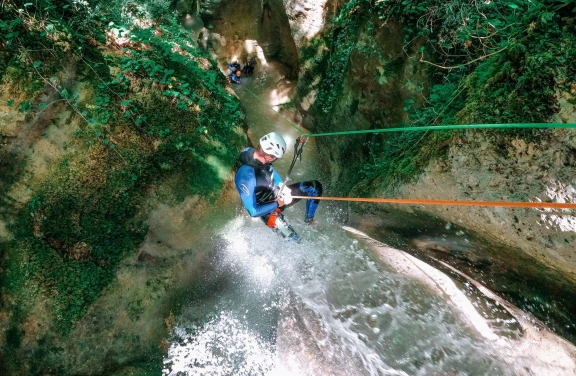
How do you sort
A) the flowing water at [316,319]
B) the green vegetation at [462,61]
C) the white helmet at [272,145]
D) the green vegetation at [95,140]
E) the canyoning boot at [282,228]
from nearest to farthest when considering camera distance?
the green vegetation at [462,61], the green vegetation at [95,140], the flowing water at [316,319], the white helmet at [272,145], the canyoning boot at [282,228]

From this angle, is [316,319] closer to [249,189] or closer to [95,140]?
[249,189]

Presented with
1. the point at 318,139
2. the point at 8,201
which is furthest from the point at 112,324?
the point at 318,139

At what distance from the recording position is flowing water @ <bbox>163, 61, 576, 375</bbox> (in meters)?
4.26

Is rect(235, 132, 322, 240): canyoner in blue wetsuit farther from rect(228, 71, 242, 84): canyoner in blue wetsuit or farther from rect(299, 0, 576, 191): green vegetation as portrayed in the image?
rect(228, 71, 242, 84): canyoner in blue wetsuit

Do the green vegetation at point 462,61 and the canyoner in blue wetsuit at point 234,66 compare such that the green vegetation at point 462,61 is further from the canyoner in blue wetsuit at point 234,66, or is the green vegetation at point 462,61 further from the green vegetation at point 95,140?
the canyoner in blue wetsuit at point 234,66

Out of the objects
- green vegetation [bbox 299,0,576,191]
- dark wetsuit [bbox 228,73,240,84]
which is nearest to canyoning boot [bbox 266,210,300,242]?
green vegetation [bbox 299,0,576,191]

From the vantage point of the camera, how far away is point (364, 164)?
603 centimetres

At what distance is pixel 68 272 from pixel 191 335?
197 centimetres

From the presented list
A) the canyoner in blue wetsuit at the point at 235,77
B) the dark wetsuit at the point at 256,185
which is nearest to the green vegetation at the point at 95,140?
the dark wetsuit at the point at 256,185

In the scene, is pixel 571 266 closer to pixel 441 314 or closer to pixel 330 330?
pixel 441 314

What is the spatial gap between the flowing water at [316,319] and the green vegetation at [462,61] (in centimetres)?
195

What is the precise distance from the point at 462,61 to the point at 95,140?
5.42 metres

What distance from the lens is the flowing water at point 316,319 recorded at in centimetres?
426

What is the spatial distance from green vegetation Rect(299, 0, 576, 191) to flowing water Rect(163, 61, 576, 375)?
195cm
